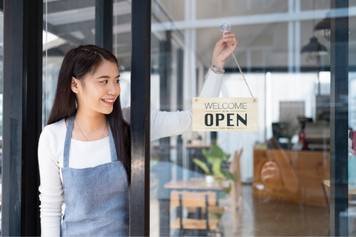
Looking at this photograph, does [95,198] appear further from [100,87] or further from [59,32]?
[59,32]

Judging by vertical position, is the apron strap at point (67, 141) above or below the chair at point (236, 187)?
above

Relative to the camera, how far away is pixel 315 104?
549cm

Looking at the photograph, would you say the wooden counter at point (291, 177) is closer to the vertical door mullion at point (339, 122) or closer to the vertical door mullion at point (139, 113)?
the vertical door mullion at point (339, 122)

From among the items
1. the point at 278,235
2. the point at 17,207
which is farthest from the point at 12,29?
the point at 278,235

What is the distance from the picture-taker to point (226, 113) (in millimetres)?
1070

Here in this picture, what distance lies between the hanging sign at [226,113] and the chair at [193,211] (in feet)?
6.84

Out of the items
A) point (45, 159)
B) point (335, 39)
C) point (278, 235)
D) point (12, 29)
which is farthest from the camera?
point (278, 235)

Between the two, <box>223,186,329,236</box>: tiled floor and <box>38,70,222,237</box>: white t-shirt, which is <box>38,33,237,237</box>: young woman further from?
<box>223,186,329,236</box>: tiled floor

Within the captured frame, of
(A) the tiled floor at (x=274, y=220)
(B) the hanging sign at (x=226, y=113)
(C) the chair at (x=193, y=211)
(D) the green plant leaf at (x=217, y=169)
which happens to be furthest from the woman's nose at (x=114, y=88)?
(D) the green plant leaf at (x=217, y=169)

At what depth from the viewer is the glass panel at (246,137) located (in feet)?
10.8

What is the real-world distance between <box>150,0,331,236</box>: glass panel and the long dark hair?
2.00 m

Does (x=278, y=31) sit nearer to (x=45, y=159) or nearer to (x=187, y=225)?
(x=187, y=225)

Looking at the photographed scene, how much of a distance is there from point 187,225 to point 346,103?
199 centimetres

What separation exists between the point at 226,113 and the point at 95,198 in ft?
1.38
